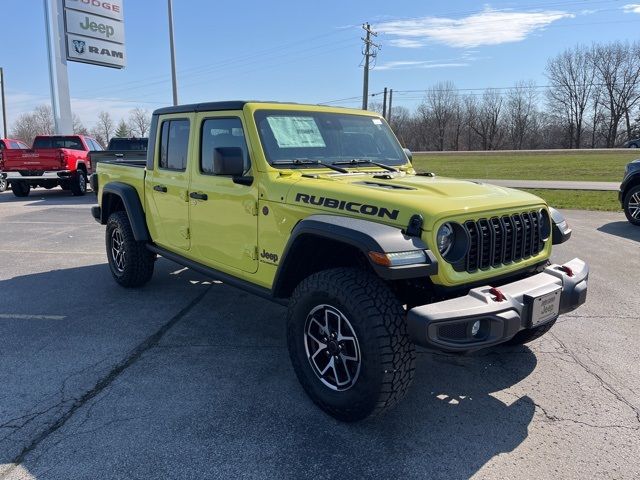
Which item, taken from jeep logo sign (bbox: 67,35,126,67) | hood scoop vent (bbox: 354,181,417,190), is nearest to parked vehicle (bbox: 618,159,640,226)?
hood scoop vent (bbox: 354,181,417,190)

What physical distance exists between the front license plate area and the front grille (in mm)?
360

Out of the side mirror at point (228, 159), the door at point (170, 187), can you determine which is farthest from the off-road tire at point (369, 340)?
the door at point (170, 187)

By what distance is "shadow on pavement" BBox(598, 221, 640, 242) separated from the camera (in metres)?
8.49

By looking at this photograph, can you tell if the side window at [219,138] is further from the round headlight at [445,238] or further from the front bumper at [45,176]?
the front bumper at [45,176]

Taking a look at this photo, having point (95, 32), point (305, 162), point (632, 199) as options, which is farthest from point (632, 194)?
point (95, 32)

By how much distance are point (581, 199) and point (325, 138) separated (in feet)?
37.4

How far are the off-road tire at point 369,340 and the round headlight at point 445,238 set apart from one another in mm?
402

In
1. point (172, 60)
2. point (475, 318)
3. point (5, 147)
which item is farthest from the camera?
point (172, 60)

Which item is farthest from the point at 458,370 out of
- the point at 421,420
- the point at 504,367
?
the point at 421,420

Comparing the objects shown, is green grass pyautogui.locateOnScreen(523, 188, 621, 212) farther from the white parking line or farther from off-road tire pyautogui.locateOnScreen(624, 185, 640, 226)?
the white parking line

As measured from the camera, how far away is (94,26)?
2405cm

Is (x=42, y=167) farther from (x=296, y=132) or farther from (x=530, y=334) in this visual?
(x=530, y=334)

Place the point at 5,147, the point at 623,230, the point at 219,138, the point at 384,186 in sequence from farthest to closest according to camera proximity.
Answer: the point at 5,147, the point at 623,230, the point at 219,138, the point at 384,186

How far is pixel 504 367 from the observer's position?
371cm
